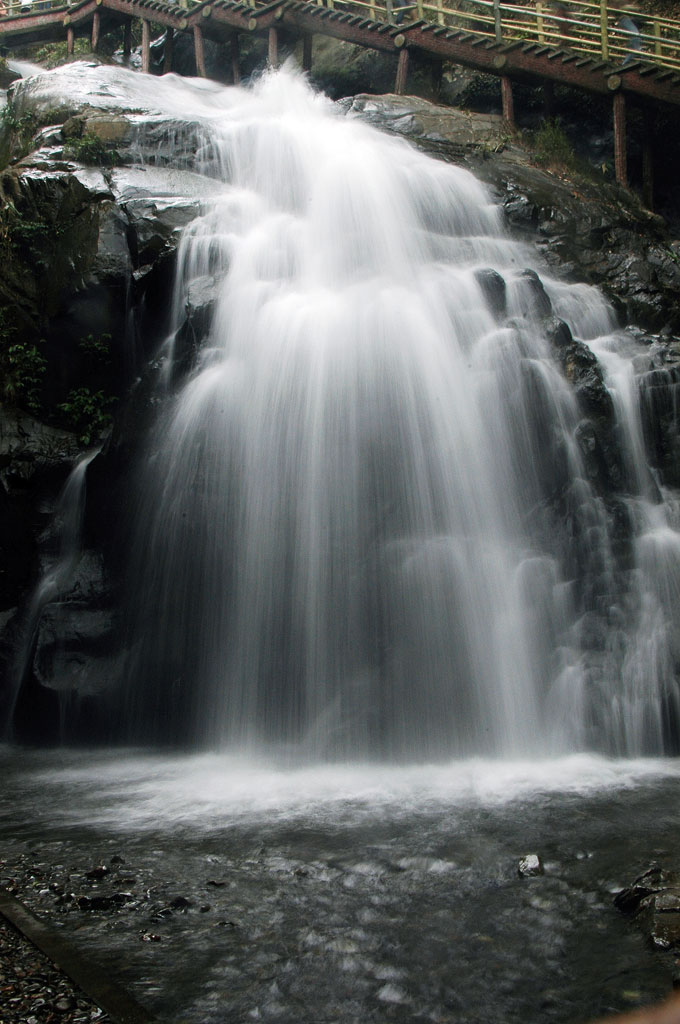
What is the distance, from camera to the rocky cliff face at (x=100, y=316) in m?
8.84

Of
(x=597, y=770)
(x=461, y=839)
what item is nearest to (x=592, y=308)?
(x=597, y=770)

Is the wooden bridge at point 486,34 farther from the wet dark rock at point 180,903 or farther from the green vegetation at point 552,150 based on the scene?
the wet dark rock at point 180,903

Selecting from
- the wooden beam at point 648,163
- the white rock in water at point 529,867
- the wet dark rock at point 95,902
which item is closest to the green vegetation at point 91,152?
the wooden beam at point 648,163

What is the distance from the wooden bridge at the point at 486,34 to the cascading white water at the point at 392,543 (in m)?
8.88

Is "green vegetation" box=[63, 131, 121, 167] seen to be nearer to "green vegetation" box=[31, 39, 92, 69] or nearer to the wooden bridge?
the wooden bridge

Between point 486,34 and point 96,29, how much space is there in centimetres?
1393

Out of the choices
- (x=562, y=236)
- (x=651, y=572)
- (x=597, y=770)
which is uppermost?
(x=562, y=236)

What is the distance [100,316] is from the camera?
34.3 ft

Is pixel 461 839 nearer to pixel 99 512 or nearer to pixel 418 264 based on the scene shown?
pixel 99 512

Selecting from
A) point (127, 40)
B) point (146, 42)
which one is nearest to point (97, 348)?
point (146, 42)

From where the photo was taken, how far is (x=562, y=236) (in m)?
13.2

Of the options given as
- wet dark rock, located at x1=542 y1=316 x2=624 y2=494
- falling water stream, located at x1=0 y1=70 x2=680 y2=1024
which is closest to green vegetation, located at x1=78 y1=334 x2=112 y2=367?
falling water stream, located at x1=0 y1=70 x2=680 y2=1024

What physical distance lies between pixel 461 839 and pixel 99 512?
18.3ft

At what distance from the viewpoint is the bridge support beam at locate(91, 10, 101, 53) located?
26047 millimetres
